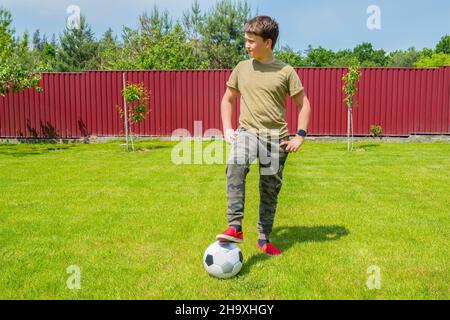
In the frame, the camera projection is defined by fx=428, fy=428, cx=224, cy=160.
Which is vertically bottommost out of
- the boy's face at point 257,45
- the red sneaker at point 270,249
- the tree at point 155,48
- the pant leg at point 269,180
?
the red sneaker at point 270,249

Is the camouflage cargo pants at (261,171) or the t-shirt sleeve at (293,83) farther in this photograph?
the t-shirt sleeve at (293,83)

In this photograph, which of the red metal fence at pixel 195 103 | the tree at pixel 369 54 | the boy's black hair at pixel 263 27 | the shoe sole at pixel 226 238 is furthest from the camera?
the tree at pixel 369 54

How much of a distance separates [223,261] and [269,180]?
0.95 metres

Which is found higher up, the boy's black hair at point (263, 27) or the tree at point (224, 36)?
the tree at point (224, 36)

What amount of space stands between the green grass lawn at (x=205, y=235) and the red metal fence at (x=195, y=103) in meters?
8.99

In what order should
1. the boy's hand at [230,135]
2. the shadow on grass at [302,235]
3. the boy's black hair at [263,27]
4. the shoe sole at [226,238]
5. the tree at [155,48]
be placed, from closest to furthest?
the shoe sole at [226,238], the boy's black hair at [263,27], the boy's hand at [230,135], the shadow on grass at [302,235], the tree at [155,48]

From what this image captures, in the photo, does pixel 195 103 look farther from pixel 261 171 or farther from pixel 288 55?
pixel 288 55

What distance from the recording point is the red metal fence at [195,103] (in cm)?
1811

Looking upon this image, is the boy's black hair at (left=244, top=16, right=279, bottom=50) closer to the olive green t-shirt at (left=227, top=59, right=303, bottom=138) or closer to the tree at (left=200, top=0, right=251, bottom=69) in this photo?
the olive green t-shirt at (left=227, top=59, right=303, bottom=138)

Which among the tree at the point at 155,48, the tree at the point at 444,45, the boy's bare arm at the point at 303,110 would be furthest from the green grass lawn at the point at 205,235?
the tree at the point at 444,45

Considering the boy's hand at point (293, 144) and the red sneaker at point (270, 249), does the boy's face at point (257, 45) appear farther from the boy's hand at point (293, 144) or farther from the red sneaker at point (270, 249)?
the red sneaker at point (270, 249)

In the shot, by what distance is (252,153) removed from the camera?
382 centimetres
